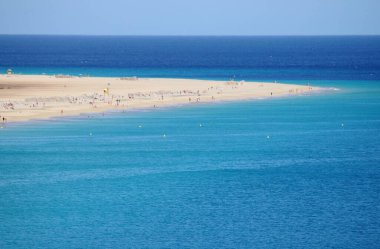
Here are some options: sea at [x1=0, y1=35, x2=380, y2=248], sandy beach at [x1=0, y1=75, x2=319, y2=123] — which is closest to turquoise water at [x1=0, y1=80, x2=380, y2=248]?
sea at [x1=0, y1=35, x2=380, y2=248]

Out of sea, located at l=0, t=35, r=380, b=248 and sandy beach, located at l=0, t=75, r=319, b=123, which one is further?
sandy beach, located at l=0, t=75, r=319, b=123

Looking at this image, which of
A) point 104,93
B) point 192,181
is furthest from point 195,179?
point 104,93

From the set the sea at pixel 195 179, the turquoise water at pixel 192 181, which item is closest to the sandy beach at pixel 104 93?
the sea at pixel 195 179

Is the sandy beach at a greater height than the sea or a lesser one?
greater

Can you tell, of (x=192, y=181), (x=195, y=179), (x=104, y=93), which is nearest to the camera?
(x=192, y=181)

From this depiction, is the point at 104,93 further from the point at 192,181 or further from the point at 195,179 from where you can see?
the point at 192,181

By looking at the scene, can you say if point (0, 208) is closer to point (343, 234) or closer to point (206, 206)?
point (206, 206)

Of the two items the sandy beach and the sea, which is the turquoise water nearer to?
the sea

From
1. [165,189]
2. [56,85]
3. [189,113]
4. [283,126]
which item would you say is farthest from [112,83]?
[165,189]
